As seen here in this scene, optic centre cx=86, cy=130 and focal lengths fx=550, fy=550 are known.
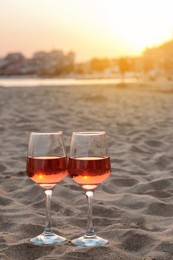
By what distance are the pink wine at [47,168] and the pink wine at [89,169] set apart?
4 cm

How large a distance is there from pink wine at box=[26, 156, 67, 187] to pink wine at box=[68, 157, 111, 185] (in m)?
0.04

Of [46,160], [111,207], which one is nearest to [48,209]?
[46,160]

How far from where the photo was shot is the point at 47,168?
7.38ft

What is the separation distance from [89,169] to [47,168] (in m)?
0.18

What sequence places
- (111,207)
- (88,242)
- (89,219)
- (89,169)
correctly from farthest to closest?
1. (111,207)
2. (88,242)
3. (89,219)
4. (89,169)

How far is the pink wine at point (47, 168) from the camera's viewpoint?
2.25 m

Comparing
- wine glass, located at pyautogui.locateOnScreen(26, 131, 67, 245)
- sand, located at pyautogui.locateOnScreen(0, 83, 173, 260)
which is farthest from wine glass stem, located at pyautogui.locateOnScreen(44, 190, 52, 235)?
sand, located at pyautogui.locateOnScreen(0, 83, 173, 260)

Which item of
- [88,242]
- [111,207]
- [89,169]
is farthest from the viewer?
[111,207]

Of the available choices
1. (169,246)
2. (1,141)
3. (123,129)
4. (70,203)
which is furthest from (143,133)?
(169,246)

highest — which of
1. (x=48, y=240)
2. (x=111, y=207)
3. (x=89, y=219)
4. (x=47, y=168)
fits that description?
(x=47, y=168)

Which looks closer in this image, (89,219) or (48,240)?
(89,219)

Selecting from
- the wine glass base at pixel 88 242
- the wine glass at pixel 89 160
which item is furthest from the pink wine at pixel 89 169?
the wine glass base at pixel 88 242

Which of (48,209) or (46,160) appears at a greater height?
(46,160)

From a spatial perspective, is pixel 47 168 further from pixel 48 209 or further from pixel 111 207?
Result: pixel 111 207
